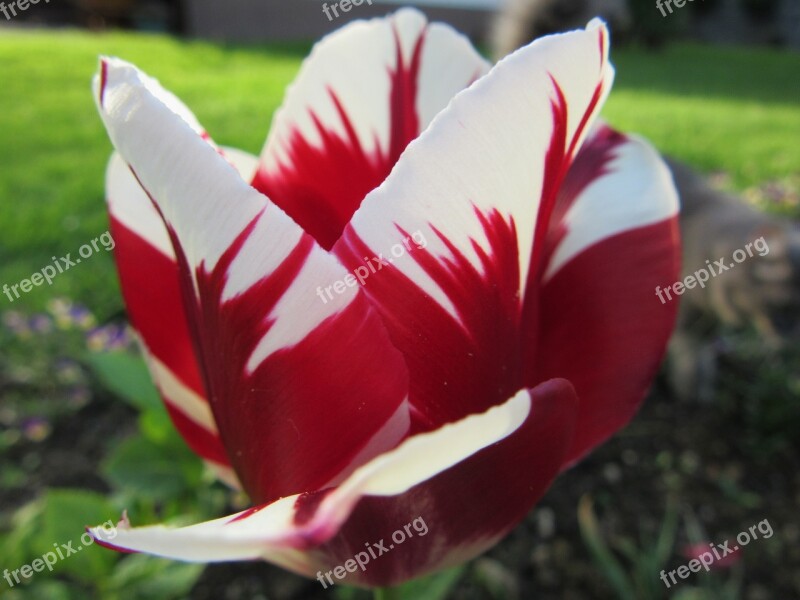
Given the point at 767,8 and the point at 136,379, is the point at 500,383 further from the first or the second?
the point at 767,8

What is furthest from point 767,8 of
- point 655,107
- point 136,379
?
point 136,379

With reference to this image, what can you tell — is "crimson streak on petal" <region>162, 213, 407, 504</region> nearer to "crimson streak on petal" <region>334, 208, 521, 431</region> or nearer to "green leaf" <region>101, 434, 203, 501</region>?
"crimson streak on petal" <region>334, 208, 521, 431</region>

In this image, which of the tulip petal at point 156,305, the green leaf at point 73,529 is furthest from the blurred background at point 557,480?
the tulip petal at point 156,305

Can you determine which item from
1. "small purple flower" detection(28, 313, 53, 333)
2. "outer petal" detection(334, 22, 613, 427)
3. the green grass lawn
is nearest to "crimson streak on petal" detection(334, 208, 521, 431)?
"outer petal" detection(334, 22, 613, 427)

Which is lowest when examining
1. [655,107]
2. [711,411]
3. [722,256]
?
[655,107]

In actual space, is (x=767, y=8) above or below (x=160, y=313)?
below

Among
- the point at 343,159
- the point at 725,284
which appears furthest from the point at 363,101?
the point at 725,284
